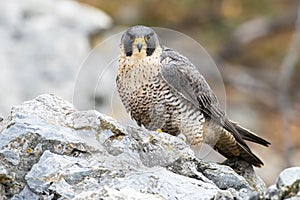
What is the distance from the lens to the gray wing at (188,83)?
21.5 feet

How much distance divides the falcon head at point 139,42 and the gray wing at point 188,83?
0.73 ft

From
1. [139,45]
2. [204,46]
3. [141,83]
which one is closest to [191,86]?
[141,83]

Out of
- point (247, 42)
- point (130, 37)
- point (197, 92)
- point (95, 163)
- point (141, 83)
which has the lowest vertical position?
point (95, 163)

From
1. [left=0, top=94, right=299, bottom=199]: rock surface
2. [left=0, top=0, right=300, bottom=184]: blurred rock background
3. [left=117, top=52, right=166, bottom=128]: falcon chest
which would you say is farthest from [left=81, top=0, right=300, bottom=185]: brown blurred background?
[left=0, top=94, right=299, bottom=199]: rock surface

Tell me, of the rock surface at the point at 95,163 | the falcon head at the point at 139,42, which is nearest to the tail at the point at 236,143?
the rock surface at the point at 95,163

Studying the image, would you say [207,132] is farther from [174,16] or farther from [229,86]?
[174,16]

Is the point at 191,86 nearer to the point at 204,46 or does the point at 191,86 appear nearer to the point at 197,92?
the point at 197,92

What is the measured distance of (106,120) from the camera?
5625 millimetres

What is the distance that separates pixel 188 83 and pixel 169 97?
258 mm

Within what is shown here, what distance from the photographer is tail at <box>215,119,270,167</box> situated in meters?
6.61

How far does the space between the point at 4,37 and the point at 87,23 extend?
165 centimetres

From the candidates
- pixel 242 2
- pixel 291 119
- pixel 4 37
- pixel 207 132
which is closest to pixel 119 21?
pixel 242 2

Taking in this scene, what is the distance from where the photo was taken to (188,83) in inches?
Result: 264

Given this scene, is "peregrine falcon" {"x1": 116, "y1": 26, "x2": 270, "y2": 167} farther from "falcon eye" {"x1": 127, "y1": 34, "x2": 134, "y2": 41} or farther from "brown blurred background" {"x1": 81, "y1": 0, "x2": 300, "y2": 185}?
"brown blurred background" {"x1": 81, "y1": 0, "x2": 300, "y2": 185}
